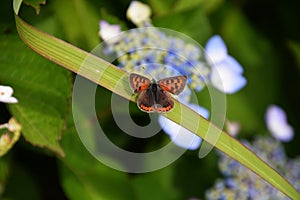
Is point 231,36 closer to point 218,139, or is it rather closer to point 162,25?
point 162,25

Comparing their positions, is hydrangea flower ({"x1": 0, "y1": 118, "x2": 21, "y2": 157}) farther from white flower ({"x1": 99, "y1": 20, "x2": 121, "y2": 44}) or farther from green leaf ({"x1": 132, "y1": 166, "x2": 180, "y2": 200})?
green leaf ({"x1": 132, "y1": 166, "x2": 180, "y2": 200})

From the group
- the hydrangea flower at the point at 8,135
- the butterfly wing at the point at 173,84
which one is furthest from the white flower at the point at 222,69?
the hydrangea flower at the point at 8,135

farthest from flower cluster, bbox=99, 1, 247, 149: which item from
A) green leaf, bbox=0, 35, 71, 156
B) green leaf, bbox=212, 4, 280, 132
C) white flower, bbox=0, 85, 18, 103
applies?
Answer: green leaf, bbox=212, 4, 280, 132

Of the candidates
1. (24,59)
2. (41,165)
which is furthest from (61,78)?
(41,165)

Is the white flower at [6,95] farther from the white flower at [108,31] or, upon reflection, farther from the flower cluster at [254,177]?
the flower cluster at [254,177]

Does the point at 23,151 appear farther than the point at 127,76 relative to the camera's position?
Yes

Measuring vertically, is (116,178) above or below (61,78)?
below

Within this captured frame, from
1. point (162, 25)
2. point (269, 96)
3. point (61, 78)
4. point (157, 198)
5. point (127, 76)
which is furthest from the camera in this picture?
point (269, 96)
